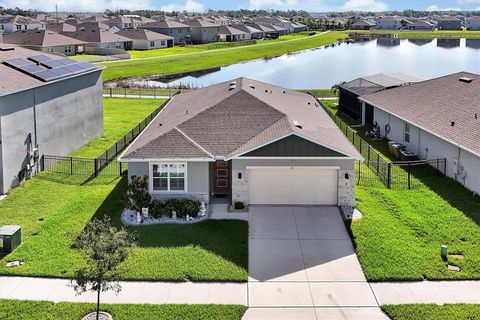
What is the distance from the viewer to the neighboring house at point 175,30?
122m

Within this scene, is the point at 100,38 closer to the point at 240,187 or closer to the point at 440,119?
the point at 440,119

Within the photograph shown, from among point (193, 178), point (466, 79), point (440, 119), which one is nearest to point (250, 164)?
point (193, 178)

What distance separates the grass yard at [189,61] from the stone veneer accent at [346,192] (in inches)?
2032

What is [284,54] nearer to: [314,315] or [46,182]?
[46,182]

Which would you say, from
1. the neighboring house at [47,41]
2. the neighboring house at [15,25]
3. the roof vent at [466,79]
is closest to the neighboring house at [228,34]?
the neighboring house at [15,25]

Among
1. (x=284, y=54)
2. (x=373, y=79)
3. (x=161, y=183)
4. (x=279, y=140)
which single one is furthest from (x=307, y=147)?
(x=284, y=54)

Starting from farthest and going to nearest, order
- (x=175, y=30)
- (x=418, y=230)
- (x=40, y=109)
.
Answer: (x=175, y=30), (x=40, y=109), (x=418, y=230)

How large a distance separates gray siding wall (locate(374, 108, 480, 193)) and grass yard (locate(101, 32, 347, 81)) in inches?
1738

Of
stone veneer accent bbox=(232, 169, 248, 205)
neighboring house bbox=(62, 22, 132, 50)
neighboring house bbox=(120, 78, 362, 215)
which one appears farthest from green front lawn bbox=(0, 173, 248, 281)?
neighboring house bbox=(62, 22, 132, 50)

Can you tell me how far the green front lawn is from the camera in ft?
51.9

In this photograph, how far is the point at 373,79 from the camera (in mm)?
41906

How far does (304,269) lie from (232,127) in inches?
354

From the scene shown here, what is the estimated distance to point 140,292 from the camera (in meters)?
14.7

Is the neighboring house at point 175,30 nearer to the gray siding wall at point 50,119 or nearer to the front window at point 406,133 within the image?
the gray siding wall at point 50,119
